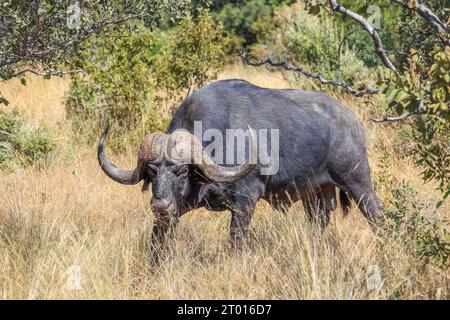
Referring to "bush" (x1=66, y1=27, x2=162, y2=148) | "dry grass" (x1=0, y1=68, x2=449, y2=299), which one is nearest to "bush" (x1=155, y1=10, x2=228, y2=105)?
"bush" (x1=66, y1=27, x2=162, y2=148)

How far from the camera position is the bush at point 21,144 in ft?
30.2

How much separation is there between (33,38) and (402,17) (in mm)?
2733

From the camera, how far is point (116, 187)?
8250mm

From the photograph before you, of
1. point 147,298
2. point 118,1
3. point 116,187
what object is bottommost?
point 147,298

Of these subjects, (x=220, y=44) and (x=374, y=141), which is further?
(x=220, y=44)

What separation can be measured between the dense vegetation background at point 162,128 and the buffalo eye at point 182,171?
526mm

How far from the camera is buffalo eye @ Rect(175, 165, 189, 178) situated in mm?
6195

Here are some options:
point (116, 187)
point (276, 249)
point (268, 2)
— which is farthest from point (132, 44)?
point (268, 2)

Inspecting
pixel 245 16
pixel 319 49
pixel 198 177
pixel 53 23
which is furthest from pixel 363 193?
pixel 245 16

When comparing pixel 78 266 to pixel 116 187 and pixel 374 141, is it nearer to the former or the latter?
pixel 116 187

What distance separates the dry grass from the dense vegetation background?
2cm

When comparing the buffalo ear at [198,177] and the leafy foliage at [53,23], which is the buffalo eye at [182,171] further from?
the leafy foliage at [53,23]

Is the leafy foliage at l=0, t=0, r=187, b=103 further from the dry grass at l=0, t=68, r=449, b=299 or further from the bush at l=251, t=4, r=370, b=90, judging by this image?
the bush at l=251, t=4, r=370, b=90

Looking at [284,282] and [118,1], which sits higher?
[118,1]
